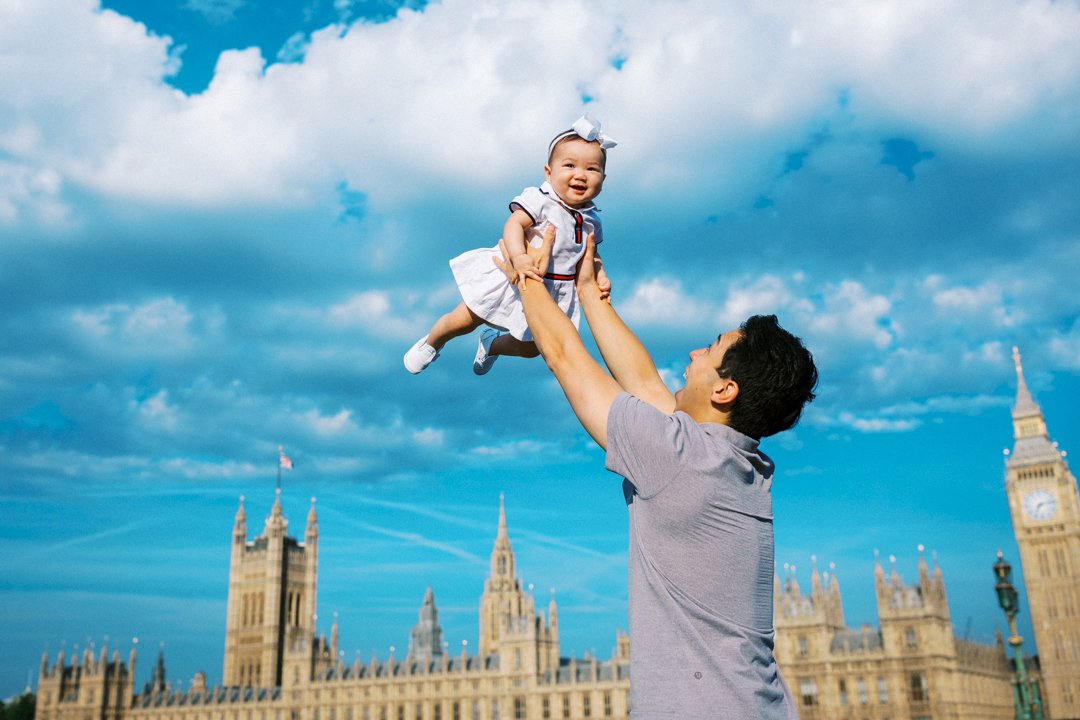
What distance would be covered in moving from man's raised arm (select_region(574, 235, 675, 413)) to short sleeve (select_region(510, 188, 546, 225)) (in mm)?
603

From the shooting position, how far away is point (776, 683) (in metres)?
2.96

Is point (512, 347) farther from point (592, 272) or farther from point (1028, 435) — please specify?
point (1028, 435)

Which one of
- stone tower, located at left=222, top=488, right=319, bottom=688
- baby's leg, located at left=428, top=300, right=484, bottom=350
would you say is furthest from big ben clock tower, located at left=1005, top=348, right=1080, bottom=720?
baby's leg, located at left=428, top=300, right=484, bottom=350

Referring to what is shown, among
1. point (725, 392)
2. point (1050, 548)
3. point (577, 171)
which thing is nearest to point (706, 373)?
point (725, 392)

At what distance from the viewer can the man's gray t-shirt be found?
2824mm

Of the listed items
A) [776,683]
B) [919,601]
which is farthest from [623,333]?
[919,601]

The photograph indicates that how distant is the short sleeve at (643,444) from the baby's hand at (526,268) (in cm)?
84

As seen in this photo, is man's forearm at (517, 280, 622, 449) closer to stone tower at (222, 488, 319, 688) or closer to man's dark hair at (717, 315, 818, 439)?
man's dark hair at (717, 315, 818, 439)

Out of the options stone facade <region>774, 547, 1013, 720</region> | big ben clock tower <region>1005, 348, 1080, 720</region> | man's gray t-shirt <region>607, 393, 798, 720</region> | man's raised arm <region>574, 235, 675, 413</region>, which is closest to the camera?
man's gray t-shirt <region>607, 393, 798, 720</region>

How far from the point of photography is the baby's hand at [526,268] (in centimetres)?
368

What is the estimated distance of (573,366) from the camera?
3223mm

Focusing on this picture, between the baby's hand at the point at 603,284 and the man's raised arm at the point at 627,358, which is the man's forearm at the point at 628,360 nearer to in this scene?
the man's raised arm at the point at 627,358

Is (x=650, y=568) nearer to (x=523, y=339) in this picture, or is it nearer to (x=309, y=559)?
(x=523, y=339)

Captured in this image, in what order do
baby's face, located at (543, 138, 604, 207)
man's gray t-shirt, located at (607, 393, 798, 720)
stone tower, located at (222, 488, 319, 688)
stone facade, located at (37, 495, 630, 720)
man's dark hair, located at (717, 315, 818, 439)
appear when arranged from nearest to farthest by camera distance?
man's gray t-shirt, located at (607, 393, 798, 720), man's dark hair, located at (717, 315, 818, 439), baby's face, located at (543, 138, 604, 207), stone facade, located at (37, 495, 630, 720), stone tower, located at (222, 488, 319, 688)
